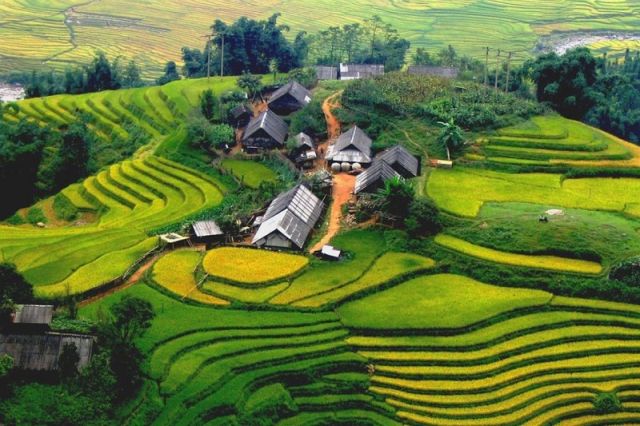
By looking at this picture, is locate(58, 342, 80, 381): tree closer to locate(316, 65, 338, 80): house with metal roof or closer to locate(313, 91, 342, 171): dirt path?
locate(313, 91, 342, 171): dirt path

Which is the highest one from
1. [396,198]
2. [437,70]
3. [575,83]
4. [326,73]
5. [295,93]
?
[575,83]

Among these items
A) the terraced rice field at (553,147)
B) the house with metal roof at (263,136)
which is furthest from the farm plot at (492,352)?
the house with metal roof at (263,136)

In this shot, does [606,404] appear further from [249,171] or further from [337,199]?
[249,171]

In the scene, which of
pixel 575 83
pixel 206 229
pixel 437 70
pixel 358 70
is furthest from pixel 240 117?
pixel 575 83

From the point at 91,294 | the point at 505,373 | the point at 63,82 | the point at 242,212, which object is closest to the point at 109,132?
the point at 63,82

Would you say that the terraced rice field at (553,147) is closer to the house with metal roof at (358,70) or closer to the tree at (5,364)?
the house with metal roof at (358,70)
